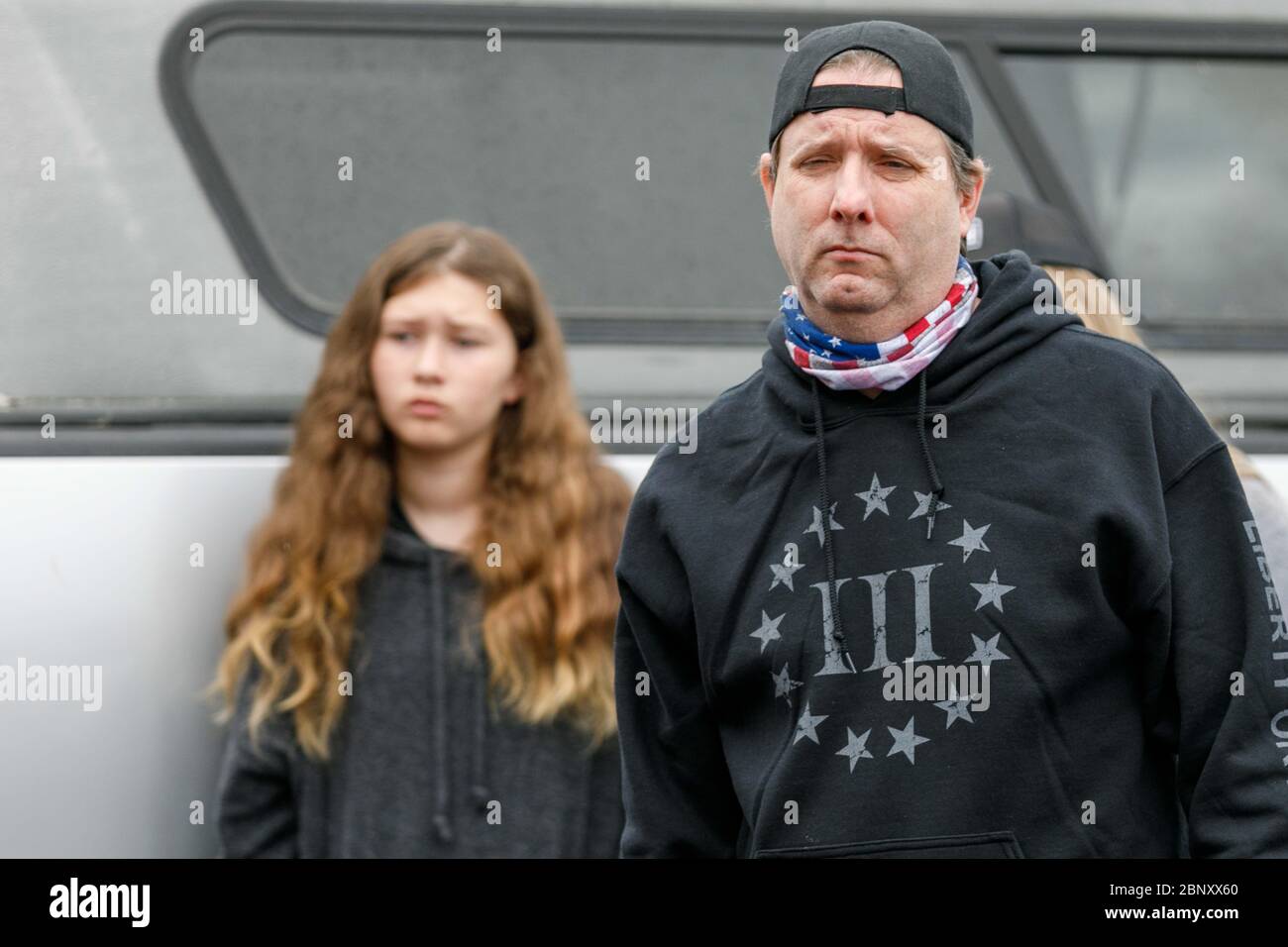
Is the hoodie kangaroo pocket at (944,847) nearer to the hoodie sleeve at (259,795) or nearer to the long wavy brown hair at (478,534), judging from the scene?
the long wavy brown hair at (478,534)

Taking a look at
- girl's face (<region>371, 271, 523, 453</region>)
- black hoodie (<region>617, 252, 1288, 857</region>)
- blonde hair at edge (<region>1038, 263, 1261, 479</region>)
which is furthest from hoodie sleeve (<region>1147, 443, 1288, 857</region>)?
girl's face (<region>371, 271, 523, 453</region>)

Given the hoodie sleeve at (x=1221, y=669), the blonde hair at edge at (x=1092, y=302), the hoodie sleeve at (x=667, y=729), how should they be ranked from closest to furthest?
the hoodie sleeve at (x=1221, y=669) < the hoodie sleeve at (x=667, y=729) < the blonde hair at edge at (x=1092, y=302)

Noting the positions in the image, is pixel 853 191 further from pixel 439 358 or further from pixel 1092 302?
pixel 439 358

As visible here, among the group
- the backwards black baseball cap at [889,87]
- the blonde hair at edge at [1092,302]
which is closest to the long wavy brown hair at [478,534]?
the blonde hair at edge at [1092,302]

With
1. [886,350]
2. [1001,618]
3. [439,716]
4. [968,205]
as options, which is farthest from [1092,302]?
[439,716]

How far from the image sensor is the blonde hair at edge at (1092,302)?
2750mm

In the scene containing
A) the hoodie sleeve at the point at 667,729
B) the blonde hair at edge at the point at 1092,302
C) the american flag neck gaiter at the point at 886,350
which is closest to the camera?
the american flag neck gaiter at the point at 886,350

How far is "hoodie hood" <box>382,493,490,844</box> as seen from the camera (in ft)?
9.61

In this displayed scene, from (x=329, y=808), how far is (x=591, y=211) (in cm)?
122

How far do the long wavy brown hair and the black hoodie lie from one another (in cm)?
112

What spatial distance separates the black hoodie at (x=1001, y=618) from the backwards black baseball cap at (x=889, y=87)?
8.6 inches

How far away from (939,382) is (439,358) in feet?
4.64

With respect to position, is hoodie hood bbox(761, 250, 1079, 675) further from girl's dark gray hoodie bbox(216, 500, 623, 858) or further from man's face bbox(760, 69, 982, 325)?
girl's dark gray hoodie bbox(216, 500, 623, 858)

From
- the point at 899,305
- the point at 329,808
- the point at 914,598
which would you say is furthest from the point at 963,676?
the point at 329,808
